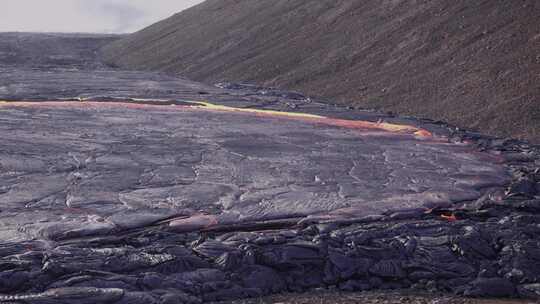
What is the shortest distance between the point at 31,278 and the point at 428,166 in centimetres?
518

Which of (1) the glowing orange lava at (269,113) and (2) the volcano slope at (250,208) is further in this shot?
(1) the glowing orange lava at (269,113)

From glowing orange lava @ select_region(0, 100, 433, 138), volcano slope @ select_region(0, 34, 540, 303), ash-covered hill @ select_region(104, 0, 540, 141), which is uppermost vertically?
ash-covered hill @ select_region(104, 0, 540, 141)

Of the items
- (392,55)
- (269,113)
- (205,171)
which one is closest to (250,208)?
(205,171)

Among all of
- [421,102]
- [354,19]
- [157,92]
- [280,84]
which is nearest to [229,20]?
[354,19]

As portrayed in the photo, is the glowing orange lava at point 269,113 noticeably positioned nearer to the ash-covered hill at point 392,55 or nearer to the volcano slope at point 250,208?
the volcano slope at point 250,208

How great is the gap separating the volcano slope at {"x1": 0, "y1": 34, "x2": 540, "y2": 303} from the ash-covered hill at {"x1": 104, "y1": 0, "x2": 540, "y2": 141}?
7.01ft

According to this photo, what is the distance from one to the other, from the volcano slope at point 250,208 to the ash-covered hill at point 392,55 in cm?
214

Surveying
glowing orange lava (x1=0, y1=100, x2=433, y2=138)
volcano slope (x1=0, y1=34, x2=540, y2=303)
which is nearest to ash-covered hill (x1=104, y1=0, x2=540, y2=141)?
glowing orange lava (x1=0, y1=100, x2=433, y2=138)

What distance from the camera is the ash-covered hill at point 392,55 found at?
12.9m

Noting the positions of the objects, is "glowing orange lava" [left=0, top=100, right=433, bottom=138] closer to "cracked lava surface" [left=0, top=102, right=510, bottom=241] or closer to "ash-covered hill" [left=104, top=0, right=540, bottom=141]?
"cracked lava surface" [left=0, top=102, right=510, bottom=241]

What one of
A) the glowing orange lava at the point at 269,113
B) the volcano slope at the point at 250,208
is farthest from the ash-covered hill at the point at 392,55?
the volcano slope at the point at 250,208

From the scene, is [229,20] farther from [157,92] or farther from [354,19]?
[157,92]

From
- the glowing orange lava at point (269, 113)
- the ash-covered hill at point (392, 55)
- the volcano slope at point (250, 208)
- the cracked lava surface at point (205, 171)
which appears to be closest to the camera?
the volcano slope at point (250, 208)

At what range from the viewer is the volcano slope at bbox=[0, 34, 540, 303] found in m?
4.87
